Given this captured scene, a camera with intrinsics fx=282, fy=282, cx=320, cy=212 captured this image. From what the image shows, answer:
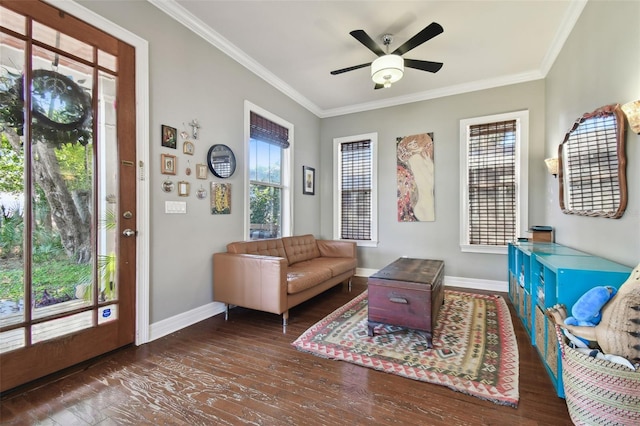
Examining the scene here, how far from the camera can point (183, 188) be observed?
284 cm

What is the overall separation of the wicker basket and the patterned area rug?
0.34 metres

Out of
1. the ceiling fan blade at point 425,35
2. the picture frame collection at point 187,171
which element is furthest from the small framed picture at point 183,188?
the ceiling fan blade at point 425,35

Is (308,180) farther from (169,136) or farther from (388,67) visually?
(169,136)

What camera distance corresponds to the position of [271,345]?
244 centimetres

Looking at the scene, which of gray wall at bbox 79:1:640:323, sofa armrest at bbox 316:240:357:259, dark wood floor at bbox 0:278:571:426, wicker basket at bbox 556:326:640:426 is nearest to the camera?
wicker basket at bbox 556:326:640:426

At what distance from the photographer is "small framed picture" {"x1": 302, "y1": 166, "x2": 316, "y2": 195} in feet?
16.2

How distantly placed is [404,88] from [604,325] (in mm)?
3902

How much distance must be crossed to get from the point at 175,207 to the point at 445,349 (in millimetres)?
2752

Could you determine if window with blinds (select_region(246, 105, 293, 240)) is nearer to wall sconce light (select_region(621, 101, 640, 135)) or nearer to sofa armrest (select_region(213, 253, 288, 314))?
sofa armrest (select_region(213, 253, 288, 314))

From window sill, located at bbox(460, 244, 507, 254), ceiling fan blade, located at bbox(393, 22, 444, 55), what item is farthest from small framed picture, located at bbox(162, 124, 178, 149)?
window sill, located at bbox(460, 244, 507, 254)

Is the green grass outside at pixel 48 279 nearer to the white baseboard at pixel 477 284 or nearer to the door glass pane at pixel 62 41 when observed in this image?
the door glass pane at pixel 62 41

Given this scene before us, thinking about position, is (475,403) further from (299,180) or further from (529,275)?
(299,180)

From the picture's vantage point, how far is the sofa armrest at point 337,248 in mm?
4430

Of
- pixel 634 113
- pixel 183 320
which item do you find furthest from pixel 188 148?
pixel 634 113
